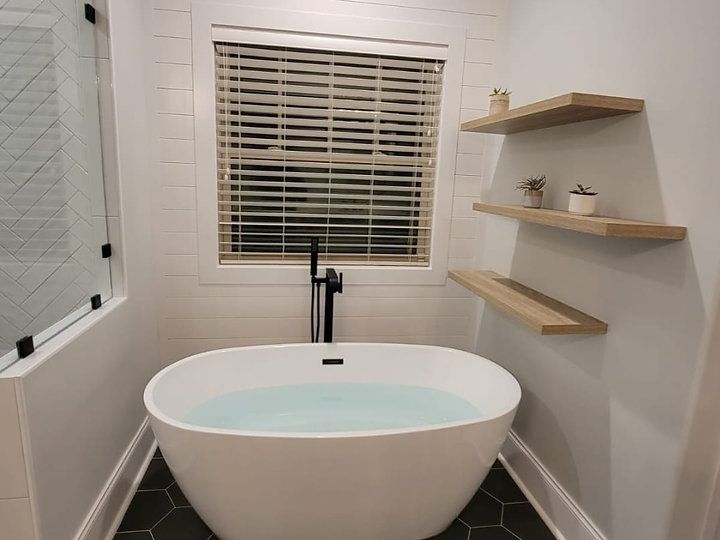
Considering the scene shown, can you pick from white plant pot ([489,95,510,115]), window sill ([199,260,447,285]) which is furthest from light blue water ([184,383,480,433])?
white plant pot ([489,95,510,115])

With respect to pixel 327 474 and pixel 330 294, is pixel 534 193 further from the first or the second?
pixel 327 474

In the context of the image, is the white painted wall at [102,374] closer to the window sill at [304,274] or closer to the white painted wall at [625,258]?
the window sill at [304,274]

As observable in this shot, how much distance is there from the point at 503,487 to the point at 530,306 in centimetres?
99

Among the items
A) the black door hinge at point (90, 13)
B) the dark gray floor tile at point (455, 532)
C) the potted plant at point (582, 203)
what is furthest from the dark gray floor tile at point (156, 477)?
the potted plant at point (582, 203)

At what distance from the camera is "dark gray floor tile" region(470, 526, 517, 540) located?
192 cm

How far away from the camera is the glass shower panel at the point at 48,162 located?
1.73 meters

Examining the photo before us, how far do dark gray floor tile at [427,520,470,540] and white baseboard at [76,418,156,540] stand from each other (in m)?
1.36

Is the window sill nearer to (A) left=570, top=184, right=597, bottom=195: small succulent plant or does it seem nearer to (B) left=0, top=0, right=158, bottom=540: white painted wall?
(B) left=0, top=0, right=158, bottom=540: white painted wall

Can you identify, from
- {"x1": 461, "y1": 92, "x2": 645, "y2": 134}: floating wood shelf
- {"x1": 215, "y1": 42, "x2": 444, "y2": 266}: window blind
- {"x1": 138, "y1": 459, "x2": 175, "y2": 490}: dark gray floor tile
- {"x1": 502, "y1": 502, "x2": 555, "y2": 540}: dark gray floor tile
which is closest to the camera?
A: {"x1": 461, "y1": 92, "x2": 645, "y2": 134}: floating wood shelf

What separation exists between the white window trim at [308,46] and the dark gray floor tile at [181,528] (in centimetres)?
117

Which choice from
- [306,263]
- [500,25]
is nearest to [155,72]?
[306,263]

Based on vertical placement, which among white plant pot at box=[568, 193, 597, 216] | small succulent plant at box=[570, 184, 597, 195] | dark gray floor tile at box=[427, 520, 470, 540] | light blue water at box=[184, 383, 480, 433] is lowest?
dark gray floor tile at box=[427, 520, 470, 540]

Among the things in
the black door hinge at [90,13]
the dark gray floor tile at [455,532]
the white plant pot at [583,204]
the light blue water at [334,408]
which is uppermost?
the black door hinge at [90,13]

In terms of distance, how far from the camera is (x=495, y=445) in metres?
1.79
